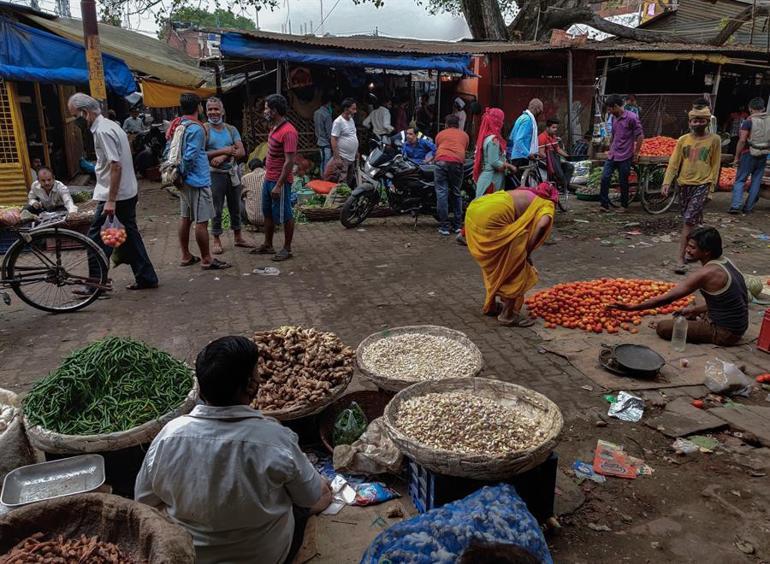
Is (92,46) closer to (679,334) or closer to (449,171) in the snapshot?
(449,171)

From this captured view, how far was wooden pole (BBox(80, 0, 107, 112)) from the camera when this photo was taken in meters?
7.25

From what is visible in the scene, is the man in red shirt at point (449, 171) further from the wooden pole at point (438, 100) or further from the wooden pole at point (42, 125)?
the wooden pole at point (42, 125)

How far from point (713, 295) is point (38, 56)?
447 inches

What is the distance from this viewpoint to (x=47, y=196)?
718 centimetres

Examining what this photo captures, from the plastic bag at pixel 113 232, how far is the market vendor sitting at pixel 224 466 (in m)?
4.09

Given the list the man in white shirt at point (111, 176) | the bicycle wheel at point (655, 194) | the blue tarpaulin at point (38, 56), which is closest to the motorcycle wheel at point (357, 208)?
the man in white shirt at point (111, 176)

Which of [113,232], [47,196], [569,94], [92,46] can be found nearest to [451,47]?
[569,94]

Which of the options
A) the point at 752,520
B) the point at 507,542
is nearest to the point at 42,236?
the point at 507,542

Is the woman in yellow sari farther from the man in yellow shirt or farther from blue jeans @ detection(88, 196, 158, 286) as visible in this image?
blue jeans @ detection(88, 196, 158, 286)

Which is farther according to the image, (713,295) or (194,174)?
(194,174)

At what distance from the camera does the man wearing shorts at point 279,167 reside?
6.96 m

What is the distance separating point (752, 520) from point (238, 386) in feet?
8.80

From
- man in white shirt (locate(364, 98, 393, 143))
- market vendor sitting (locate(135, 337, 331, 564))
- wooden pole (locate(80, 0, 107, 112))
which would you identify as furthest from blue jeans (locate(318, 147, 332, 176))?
market vendor sitting (locate(135, 337, 331, 564))

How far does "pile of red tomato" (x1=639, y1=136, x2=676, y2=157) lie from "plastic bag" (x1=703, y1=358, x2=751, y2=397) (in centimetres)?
756
